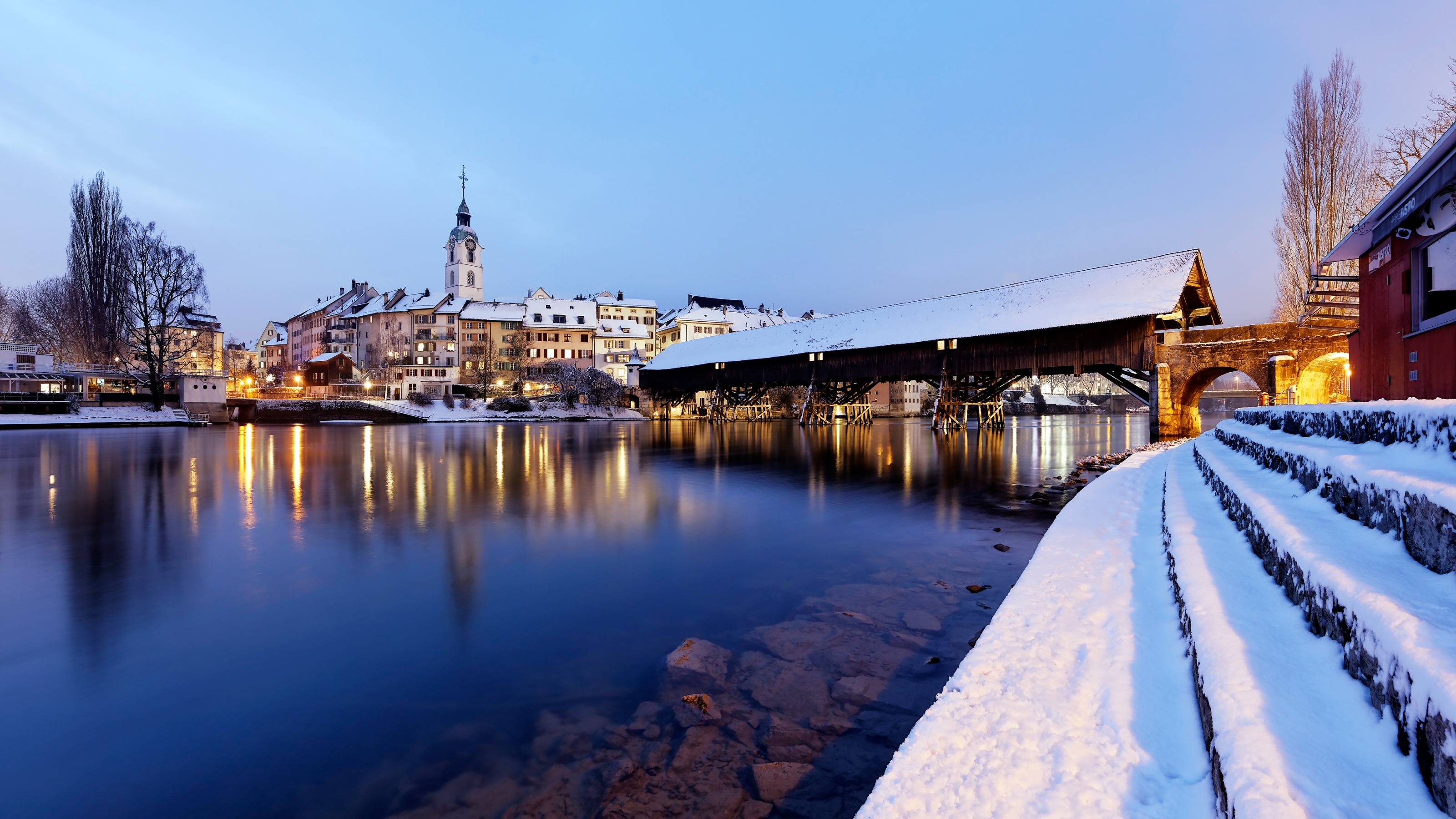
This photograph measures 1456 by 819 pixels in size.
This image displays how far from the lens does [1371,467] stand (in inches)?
106

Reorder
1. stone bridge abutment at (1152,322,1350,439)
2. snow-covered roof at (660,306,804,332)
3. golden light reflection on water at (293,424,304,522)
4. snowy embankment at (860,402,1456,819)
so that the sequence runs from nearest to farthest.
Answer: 1. snowy embankment at (860,402,1456,819)
2. golden light reflection on water at (293,424,304,522)
3. stone bridge abutment at (1152,322,1350,439)
4. snow-covered roof at (660,306,804,332)

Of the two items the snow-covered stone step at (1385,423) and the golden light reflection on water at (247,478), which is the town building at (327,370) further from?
the snow-covered stone step at (1385,423)

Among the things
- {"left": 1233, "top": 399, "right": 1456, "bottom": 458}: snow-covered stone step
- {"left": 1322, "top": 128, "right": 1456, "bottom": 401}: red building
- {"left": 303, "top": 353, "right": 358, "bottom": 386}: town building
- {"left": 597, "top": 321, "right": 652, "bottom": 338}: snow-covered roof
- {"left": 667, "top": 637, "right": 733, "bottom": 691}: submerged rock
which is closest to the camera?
{"left": 1233, "top": 399, "right": 1456, "bottom": 458}: snow-covered stone step

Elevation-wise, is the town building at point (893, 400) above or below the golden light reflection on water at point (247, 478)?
above

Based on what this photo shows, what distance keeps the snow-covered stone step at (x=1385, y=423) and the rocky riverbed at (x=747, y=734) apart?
262 centimetres

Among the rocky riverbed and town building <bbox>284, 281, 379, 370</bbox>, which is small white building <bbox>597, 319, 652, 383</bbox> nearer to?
town building <bbox>284, 281, 379, 370</bbox>

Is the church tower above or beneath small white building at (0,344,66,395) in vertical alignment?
Answer: above

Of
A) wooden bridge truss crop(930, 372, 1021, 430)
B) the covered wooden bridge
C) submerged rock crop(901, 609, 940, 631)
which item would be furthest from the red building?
wooden bridge truss crop(930, 372, 1021, 430)

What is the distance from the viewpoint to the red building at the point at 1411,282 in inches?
284

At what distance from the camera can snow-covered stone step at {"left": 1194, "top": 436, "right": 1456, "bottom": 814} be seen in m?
1.43

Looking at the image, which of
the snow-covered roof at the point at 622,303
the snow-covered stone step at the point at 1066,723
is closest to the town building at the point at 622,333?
the snow-covered roof at the point at 622,303

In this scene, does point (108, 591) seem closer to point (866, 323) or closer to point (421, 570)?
point (421, 570)

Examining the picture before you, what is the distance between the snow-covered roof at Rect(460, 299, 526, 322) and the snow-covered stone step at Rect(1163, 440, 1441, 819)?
249 ft

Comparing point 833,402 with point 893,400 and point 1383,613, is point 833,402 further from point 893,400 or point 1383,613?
point 893,400
